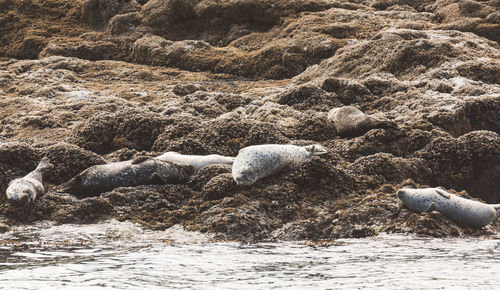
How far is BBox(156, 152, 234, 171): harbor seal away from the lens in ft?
24.3

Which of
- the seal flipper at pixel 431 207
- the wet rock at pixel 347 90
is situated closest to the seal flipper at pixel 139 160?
the seal flipper at pixel 431 207

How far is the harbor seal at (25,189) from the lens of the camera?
6293mm

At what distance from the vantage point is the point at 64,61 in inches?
665

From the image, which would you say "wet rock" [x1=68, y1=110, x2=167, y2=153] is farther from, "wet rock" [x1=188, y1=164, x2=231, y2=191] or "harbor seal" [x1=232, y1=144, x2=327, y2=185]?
"harbor seal" [x1=232, y1=144, x2=327, y2=185]

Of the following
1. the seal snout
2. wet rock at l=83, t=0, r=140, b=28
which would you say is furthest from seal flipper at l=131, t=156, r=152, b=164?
wet rock at l=83, t=0, r=140, b=28

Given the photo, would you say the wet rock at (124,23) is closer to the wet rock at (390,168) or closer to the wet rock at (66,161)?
the wet rock at (66,161)

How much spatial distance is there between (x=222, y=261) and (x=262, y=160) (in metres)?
2.15

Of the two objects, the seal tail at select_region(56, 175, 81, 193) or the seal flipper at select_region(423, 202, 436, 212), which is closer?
the seal flipper at select_region(423, 202, 436, 212)

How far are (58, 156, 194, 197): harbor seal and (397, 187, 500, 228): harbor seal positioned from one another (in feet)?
8.82

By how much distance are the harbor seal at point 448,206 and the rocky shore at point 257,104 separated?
4.3 inches

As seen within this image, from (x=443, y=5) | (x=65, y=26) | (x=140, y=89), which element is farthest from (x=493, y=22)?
(x=65, y=26)

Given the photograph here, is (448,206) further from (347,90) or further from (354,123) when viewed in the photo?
(347,90)

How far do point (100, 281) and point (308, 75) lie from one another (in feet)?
36.3

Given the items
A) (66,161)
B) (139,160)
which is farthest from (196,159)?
(66,161)
